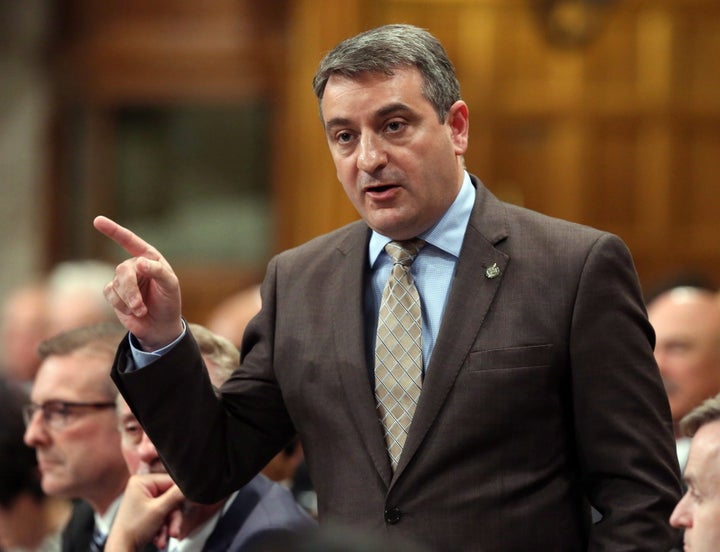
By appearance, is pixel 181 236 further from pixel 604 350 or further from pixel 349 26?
pixel 604 350

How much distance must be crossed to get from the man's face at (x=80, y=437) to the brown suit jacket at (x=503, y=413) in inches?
39.5

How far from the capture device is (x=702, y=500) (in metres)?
2.63

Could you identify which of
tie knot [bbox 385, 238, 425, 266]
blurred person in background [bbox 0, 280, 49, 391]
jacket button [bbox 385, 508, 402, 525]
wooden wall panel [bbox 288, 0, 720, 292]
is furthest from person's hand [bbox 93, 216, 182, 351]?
wooden wall panel [bbox 288, 0, 720, 292]

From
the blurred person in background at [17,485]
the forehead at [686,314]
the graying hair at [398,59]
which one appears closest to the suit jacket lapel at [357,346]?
the graying hair at [398,59]

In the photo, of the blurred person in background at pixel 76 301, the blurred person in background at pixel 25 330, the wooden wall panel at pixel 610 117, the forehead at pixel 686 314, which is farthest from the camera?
the wooden wall panel at pixel 610 117

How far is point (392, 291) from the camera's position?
274 centimetres

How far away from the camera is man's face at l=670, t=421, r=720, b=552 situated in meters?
2.60

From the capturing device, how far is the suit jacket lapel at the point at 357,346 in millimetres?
2662

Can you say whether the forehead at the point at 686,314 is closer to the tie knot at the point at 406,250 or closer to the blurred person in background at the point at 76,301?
the tie knot at the point at 406,250

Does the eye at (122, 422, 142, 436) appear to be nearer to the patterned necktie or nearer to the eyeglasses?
the eyeglasses

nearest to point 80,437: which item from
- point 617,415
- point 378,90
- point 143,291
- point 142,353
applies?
point 142,353

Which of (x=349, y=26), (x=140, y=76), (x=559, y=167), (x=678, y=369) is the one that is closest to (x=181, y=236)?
(x=140, y=76)

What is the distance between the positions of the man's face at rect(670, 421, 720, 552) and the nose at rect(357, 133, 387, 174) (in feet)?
2.87

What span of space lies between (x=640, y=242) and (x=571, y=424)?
6262 mm
